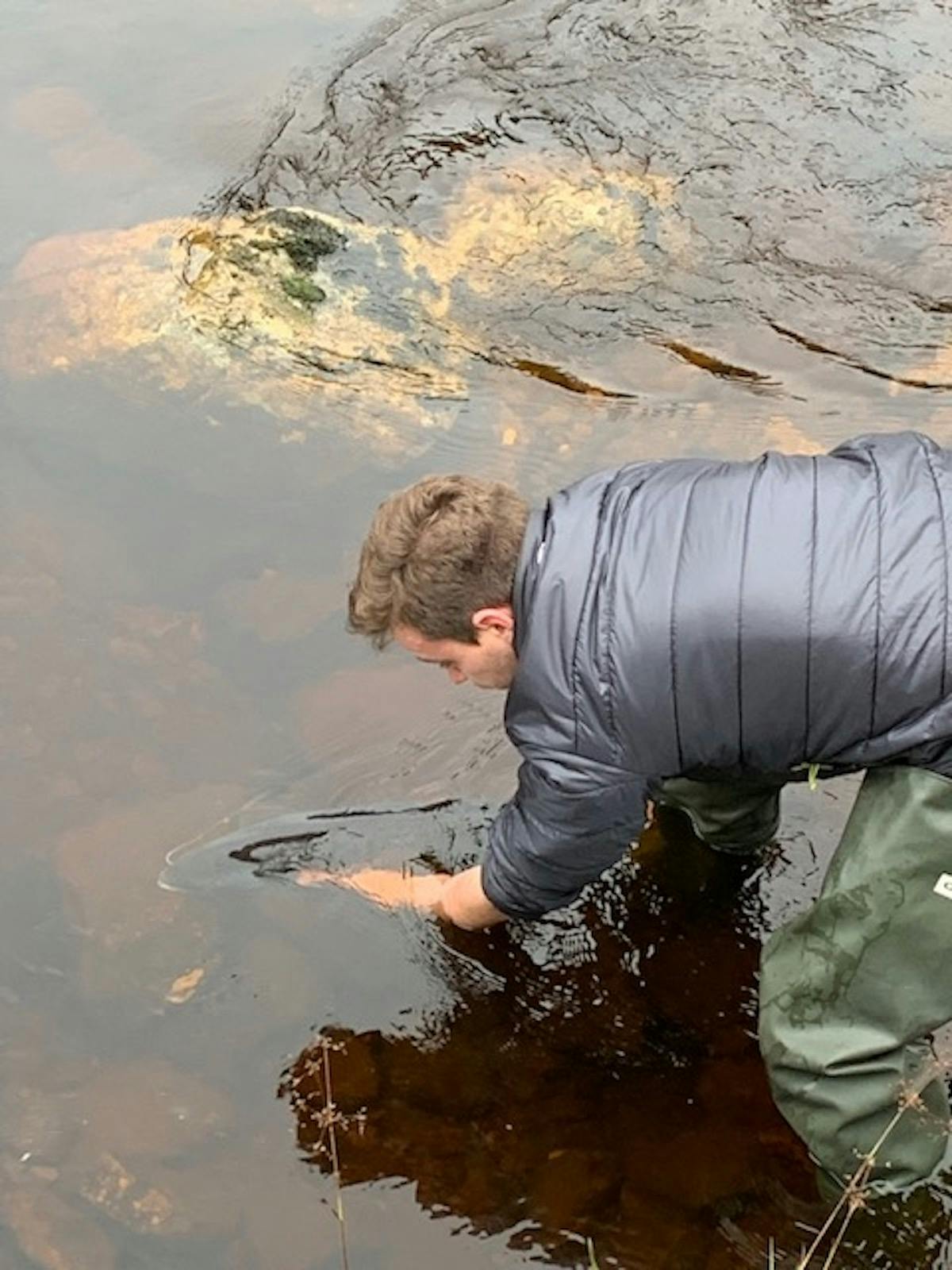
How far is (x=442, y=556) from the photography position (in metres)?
2.60

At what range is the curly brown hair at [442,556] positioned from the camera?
2602 mm

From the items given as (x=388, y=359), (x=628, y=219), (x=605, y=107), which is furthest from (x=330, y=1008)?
(x=605, y=107)

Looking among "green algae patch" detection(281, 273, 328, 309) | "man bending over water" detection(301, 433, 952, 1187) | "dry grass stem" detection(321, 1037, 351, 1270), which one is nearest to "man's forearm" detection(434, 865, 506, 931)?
"man bending over water" detection(301, 433, 952, 1187)

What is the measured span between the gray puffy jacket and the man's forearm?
0.57m

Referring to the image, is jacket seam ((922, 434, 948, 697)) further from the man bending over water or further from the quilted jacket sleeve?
the quilted jacket sleeve

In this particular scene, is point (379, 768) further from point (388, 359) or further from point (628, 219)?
point (628, 219)

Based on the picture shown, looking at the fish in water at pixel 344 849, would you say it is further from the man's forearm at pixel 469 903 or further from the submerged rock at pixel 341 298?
the submerged rock at pixel 341 298

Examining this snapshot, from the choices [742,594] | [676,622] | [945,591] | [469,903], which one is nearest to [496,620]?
[676,622]

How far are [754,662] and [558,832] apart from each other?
1.68ft

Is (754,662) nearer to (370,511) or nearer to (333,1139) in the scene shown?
(333,1139)

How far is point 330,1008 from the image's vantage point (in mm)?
3594

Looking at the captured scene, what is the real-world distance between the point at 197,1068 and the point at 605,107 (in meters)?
4.60

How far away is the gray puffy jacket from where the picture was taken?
96.3 inches

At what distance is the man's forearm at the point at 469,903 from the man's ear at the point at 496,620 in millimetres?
660
